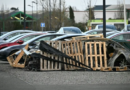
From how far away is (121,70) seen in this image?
43.5ft

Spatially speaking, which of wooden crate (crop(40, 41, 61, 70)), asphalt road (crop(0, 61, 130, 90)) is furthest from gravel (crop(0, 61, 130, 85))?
wooden crate (crop(40, 41, 61, 70))

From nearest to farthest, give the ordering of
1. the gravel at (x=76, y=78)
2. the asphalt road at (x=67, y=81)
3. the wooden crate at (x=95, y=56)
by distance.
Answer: the asphalt road at (x=67, y=81)
the gravel at (x=76, y=78)
the wooden crate at (x=95, y=56)

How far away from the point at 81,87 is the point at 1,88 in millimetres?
2089

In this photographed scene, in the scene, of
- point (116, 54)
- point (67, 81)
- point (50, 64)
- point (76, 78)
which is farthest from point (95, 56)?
point (67, 81)

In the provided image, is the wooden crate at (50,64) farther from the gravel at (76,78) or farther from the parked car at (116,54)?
the parked car at (116,54)

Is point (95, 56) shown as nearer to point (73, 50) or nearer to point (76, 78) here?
point (73, 50)

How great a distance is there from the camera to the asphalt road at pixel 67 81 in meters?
9.16

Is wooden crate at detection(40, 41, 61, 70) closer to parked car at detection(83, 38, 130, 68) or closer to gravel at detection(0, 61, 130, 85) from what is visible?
gravel at detection(0, 61, 130, 85)

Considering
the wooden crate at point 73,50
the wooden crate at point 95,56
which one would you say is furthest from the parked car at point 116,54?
the wooden crate at point 73,50

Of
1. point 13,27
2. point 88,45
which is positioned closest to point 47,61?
point 88,45

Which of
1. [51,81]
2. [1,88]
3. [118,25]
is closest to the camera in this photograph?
[1,88]

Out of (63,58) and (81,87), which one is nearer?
(81,87)

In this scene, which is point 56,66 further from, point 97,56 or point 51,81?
point 51,81

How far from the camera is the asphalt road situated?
360 inches
